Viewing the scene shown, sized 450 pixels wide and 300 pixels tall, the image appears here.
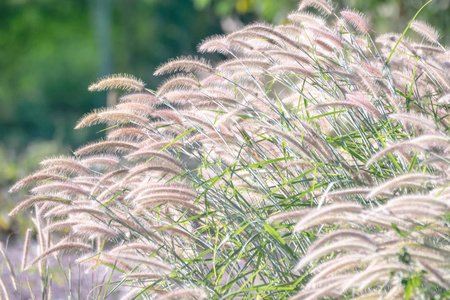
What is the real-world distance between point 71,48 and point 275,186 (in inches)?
978

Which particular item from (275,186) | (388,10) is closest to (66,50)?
(388,10)

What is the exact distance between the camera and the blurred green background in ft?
68.8

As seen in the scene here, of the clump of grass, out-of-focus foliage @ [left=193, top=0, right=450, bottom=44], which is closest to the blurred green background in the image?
out-of-focus foliage @ [left=193, top=0, right=450, bottom=44]

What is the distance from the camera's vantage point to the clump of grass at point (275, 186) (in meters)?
1.97

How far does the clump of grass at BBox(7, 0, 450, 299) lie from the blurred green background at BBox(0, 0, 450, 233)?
1570 cm

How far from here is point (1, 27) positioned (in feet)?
88.9

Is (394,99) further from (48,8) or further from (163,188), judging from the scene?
(48,8)

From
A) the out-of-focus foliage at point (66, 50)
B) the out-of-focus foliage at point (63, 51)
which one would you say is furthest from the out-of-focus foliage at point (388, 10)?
the out-of-focus foliage at point (63, 51)

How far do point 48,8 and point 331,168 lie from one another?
1051 inches

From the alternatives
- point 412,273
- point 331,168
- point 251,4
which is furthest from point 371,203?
point 251,4

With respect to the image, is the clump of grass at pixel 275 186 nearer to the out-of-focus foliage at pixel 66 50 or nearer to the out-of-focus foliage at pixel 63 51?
the out-of-focus foliage at pixel 66 50

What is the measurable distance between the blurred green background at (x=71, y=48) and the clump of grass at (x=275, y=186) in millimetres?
15697

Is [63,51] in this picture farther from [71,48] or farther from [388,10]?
[388,10]

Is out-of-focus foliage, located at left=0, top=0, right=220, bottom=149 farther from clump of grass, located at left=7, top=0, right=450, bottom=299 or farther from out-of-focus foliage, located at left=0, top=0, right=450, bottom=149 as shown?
clump of grass, located at left=7, top=0, right=450, bottom=299
